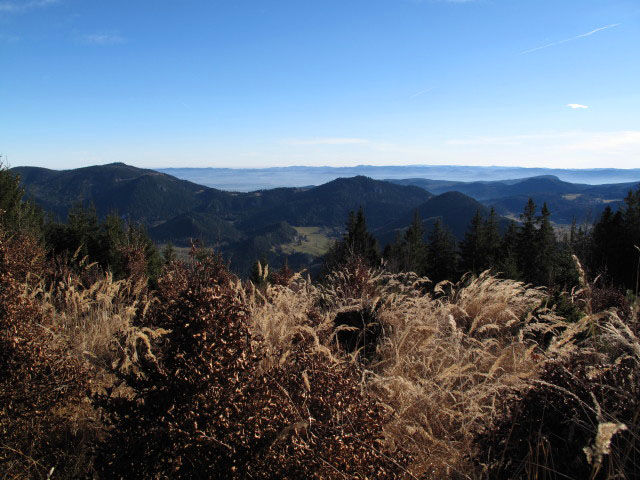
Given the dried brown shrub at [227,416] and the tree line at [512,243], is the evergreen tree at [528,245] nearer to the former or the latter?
the tree line at [512,243]

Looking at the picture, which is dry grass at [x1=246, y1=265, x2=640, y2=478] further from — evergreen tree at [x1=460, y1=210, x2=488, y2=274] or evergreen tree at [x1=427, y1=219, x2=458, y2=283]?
evergreen tree at [x1=427, y1=219, x2=458, y2=283]

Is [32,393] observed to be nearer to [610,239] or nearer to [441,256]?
[610,239]

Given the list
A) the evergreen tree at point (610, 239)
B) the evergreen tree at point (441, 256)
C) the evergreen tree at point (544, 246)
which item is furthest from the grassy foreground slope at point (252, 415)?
the evergreen tree at point (544, 246)

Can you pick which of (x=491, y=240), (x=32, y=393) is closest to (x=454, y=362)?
(x=32, y=393)

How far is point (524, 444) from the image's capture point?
7.02ft

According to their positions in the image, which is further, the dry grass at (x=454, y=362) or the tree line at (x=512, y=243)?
the tree line at (x=512, y=243)

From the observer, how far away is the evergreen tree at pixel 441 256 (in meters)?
51.5

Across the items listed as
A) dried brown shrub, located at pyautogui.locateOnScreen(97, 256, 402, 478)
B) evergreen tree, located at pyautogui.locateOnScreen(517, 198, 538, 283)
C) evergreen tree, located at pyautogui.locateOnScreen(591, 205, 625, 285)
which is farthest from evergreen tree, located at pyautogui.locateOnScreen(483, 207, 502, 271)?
dried brown shrub, located at pyautogui.locateOnScreen(97, 256, 402, 478)

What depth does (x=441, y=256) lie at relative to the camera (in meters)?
54.3

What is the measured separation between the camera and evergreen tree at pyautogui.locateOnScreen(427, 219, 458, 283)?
169ft

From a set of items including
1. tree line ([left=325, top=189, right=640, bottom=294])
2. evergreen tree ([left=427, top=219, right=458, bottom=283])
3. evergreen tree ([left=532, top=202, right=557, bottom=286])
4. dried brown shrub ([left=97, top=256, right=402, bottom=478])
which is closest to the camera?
dried brown shrub ([left=97, top=256, right=402, bottom=478])

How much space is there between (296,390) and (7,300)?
7.67 feet

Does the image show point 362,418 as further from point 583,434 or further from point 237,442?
point 583,434

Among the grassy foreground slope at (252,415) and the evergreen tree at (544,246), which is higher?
the grassy foreground slope at (252,415)
